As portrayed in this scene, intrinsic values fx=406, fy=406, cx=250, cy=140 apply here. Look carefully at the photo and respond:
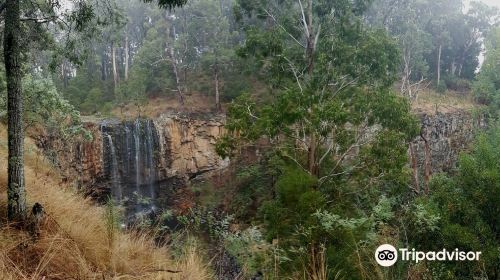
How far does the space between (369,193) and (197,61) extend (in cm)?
1979

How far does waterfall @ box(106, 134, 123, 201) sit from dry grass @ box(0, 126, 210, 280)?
18203 mm

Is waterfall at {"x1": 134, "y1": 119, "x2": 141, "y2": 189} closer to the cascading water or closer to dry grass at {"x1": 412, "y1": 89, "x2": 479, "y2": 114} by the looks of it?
the cascading water

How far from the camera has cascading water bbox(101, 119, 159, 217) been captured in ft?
72.8

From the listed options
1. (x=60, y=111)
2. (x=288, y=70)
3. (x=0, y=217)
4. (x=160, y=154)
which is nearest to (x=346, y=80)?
(x=288, y=70)

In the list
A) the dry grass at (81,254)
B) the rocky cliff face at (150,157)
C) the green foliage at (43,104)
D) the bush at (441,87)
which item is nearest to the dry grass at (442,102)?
the bush at (441,87)

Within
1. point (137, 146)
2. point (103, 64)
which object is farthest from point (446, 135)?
point (103, 64)

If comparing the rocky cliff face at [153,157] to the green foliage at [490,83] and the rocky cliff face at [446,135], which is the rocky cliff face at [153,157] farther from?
the green foliage at [490,83]

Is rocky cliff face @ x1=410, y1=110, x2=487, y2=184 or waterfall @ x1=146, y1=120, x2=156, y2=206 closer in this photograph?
waterfall @ x1=146, y1=120, x2=156, y2=206

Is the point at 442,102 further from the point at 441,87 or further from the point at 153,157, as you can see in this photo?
the point at 153,157

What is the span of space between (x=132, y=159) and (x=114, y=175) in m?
1.30

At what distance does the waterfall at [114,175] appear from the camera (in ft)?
72.8

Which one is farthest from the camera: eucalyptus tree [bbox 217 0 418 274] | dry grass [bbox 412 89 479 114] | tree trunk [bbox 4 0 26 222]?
dry grass [bbox 412 89 479 114]

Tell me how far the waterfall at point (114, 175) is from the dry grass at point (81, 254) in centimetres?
1820

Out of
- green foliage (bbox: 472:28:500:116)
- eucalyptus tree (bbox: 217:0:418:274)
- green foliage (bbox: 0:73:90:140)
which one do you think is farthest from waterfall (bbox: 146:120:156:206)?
green foliage (bbox: 472:28:500:116)
